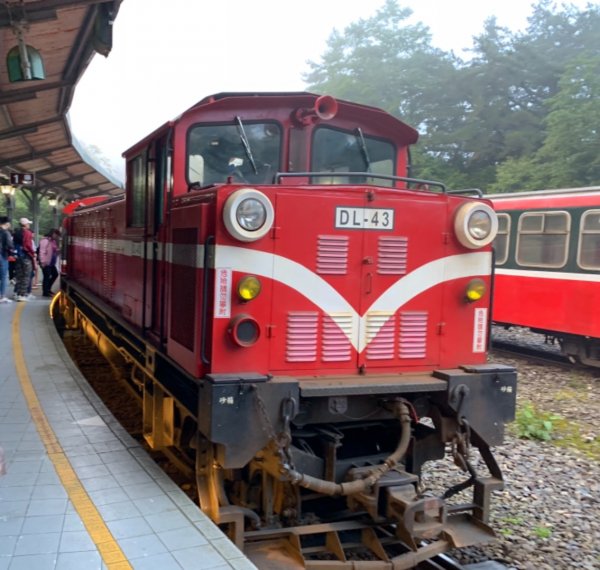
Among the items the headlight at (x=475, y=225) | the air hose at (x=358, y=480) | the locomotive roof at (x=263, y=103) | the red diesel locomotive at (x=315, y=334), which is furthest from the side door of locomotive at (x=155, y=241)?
the headlight at (x=475, y=225)

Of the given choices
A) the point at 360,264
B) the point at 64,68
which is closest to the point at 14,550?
the point at 360,264

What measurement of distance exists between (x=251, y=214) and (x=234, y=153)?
116 centimetres

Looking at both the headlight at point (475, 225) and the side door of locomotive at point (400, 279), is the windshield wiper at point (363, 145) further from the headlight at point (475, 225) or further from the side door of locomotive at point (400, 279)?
the headlight at point (475, 225)

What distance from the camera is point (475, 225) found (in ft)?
14.9

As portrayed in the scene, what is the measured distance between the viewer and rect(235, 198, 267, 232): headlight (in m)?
3.86

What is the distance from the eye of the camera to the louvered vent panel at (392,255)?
14.5 feet

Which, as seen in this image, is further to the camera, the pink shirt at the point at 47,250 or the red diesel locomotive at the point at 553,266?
the pink shirt at the point at 47,250

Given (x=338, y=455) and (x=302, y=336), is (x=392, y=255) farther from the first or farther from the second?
(x=338, y=455)

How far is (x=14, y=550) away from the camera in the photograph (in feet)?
11.3

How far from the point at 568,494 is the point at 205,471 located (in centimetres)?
339

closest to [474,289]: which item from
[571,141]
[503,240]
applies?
[503,240]

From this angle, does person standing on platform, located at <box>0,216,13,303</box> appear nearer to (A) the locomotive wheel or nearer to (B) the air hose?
(A) the locomotive wheel

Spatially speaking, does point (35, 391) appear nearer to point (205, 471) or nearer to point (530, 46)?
point (205, 471)

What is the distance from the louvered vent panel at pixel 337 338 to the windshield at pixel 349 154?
3.98ft
